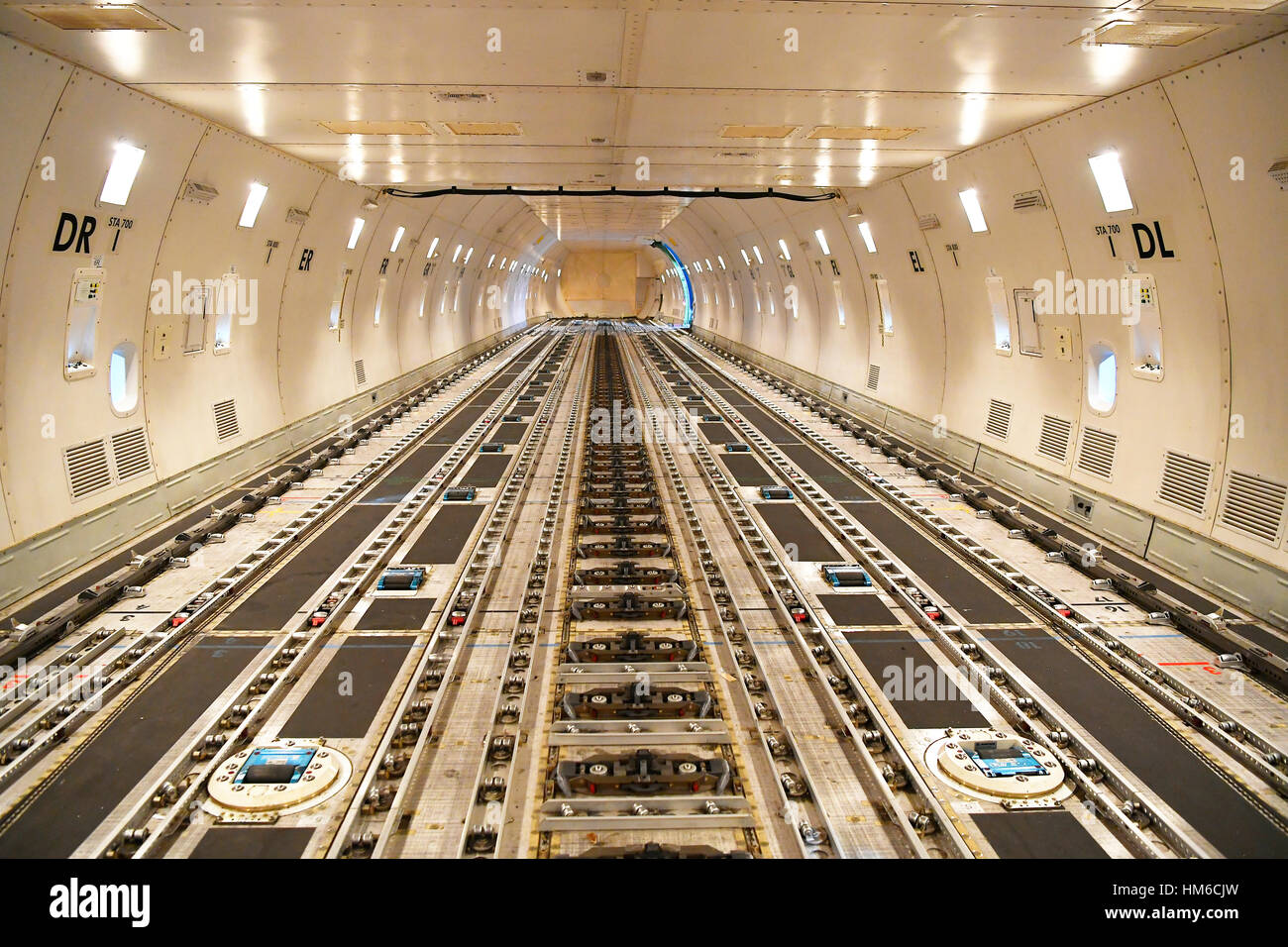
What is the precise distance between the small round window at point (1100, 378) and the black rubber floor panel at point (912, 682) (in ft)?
16.4

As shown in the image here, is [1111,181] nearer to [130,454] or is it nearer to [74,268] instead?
[74,268]

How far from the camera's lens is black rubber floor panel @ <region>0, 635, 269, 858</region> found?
4457 millimetres

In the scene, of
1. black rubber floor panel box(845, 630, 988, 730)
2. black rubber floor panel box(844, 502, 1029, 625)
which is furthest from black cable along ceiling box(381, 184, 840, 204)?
black rubber floor panel box(845, 630, 988, 730)

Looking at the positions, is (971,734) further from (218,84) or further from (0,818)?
(218,84)

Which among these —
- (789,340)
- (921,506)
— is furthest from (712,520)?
(789,340)

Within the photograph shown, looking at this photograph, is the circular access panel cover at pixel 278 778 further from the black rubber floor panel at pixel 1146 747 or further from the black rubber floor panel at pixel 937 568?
the black rubber floor panel at pixel 937 568

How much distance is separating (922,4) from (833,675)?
4.95m

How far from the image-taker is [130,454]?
9.36m

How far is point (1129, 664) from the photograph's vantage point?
21.4 ft

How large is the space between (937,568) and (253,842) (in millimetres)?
7069

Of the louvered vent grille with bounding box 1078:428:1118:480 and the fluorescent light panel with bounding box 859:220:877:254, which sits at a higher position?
the fluorescent light panel with bounding box 859:220:877:254

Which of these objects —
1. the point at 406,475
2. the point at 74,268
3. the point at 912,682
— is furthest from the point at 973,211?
the point at 74,268

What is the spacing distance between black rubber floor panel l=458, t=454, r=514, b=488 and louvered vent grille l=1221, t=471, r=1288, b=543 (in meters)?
9.16

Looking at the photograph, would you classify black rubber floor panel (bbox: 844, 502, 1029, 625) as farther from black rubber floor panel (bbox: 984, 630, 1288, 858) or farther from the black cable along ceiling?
the black cable along ceiling
